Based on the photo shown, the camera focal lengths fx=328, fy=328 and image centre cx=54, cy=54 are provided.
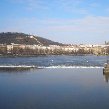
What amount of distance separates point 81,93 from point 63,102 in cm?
171

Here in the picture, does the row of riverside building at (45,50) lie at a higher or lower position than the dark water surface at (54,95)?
higher

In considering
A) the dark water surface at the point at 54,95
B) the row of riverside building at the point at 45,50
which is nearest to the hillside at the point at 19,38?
the row of riverside building at the point at 45,50

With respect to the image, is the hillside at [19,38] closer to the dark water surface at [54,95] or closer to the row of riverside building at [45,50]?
the row of riverside building at [45,50]

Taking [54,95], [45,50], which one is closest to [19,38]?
[45,50]

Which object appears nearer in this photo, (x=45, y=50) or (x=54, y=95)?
(x=54, y=95)

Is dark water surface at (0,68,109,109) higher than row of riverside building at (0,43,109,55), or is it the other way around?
row of riverside building at (0,43,109,55)

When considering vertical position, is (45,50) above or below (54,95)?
above

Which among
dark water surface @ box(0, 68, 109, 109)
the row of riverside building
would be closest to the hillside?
the row of riverside building

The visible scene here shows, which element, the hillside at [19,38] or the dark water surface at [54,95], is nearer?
the dark water surface at [54,95]

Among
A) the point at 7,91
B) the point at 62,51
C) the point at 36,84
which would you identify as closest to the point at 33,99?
the point at 7,91

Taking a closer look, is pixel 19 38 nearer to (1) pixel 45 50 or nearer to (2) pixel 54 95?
(1) pixel 45 50

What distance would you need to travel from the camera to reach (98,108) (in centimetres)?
923

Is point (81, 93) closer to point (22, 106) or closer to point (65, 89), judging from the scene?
point (65, 89)

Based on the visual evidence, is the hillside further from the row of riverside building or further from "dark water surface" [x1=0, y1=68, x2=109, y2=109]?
"dark water surface" [x1=0, y1=68, x2=109, y2=109]
